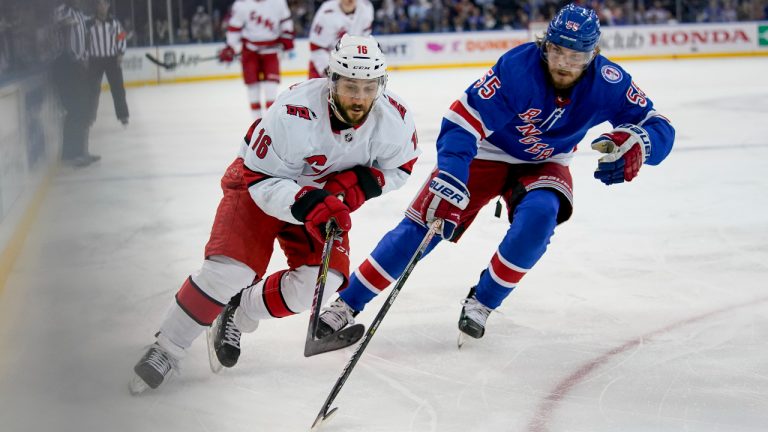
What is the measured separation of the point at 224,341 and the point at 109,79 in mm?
1474

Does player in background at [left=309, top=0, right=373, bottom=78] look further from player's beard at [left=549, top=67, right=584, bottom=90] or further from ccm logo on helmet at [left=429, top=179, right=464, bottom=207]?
ccm logo on helmet at [left=429, top=179, right=464, bottom=207]

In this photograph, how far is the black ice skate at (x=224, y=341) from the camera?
2311 millimetres

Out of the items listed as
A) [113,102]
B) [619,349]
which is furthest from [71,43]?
[619,349]

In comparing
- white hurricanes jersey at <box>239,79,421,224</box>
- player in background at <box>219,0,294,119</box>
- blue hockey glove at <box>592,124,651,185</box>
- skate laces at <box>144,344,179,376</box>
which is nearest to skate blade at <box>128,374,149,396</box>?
skate laces at <box>144,344,179,376</box>

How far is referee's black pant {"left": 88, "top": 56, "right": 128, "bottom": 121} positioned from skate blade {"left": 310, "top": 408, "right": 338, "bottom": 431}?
111 cm

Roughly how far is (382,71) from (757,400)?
119 centimetres

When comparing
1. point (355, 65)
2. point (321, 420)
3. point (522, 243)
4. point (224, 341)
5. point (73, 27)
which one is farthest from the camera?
point (522, 243)

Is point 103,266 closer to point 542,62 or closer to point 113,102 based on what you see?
point 113,102

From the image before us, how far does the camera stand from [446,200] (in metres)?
2.38

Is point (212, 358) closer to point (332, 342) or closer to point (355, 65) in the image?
point (332, 342)

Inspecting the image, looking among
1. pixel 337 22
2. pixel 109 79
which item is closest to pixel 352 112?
pixel 109 79

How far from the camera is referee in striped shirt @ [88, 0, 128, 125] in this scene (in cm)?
88

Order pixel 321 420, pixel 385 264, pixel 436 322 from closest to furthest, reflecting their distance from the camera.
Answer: pixel 321 420 → pixel 385 264 → pixel 436 322

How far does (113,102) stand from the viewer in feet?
3.13
